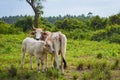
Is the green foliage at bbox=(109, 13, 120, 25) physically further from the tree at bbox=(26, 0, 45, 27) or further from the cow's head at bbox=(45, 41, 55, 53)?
the cow's head at bbox=(45, 41, 55, 53)

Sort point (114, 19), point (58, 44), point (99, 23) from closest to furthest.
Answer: point (58, 44) → point (114, 19) → point (99, 23)

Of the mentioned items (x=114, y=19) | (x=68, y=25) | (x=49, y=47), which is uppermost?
(x=49, y=47)

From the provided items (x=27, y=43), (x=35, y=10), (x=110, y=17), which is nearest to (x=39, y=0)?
(x=35, y=10)

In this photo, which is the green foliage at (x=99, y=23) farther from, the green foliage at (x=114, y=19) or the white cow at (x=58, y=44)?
the white cow at (x=58, y=44)

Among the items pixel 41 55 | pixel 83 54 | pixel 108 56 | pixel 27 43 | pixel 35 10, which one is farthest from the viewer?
pixel 35 10

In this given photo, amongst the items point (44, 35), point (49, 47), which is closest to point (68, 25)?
point (44, 35)

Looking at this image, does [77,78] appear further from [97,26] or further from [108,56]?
[97,26]

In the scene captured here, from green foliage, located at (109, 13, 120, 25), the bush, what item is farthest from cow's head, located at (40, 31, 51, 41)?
green foliage, located at (109, 13, 120, 25)

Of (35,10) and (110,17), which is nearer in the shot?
(35,10)

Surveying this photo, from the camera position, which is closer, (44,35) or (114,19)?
(44,35)

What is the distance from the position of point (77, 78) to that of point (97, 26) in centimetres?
3256

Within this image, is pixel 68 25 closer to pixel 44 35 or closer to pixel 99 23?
pixel 99 23

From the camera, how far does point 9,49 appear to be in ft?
63.4

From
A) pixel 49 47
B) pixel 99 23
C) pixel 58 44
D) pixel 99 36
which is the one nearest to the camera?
pixel 49 47
